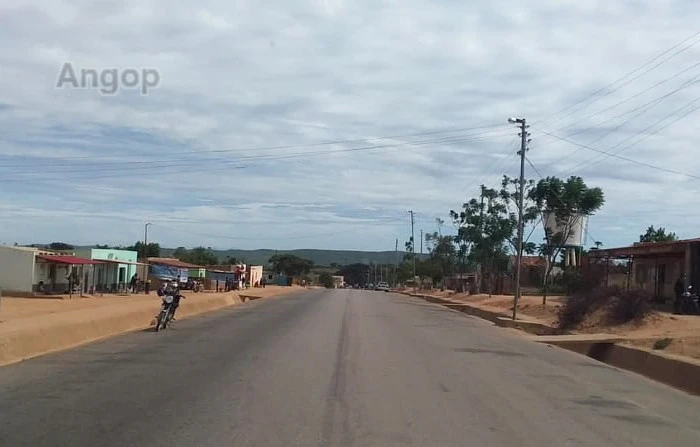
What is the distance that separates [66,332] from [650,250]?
29.9m

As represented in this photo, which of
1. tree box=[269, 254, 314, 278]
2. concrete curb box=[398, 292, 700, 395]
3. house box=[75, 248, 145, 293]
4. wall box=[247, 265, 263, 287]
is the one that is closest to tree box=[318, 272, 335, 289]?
tree box=[269, 254, 314, 278]

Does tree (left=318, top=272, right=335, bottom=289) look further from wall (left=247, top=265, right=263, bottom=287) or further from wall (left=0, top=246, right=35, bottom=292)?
wall (left=0, top=246, right=35, bottom=292)

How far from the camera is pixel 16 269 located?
5131 centimetres

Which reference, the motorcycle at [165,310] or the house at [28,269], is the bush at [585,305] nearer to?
the motorcycle at [165,310]

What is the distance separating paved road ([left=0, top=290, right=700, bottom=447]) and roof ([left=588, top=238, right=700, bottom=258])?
19.7 m

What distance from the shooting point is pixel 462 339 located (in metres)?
25.0

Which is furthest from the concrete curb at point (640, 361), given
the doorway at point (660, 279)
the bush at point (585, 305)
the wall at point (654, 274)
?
the doorway at point (660, 279)

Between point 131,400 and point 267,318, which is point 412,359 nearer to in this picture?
point 131,400

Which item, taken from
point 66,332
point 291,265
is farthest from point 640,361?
point 291,265

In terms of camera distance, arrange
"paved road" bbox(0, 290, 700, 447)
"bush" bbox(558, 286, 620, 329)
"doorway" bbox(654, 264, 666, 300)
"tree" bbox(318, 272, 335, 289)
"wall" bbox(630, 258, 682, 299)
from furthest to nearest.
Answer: "tree" bbox(318, 272, 335, 289) → "doorway" bbox(654, 264, 666, 300) → "wall" bbox(630, 258, 682, 299) → "bush" bbox(558, 286, 620, 329) → "paved road" bbox(0, 290, 700, 447)

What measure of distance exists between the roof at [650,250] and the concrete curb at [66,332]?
22.8 meters

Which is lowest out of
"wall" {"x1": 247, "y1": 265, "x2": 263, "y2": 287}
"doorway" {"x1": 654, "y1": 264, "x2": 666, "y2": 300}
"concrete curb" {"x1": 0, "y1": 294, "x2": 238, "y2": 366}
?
"wall" {"x1": 247, "y1": 265, "x2": 263, "y2": 287}

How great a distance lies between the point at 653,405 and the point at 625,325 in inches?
692

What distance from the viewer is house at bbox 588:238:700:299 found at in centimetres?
3609
